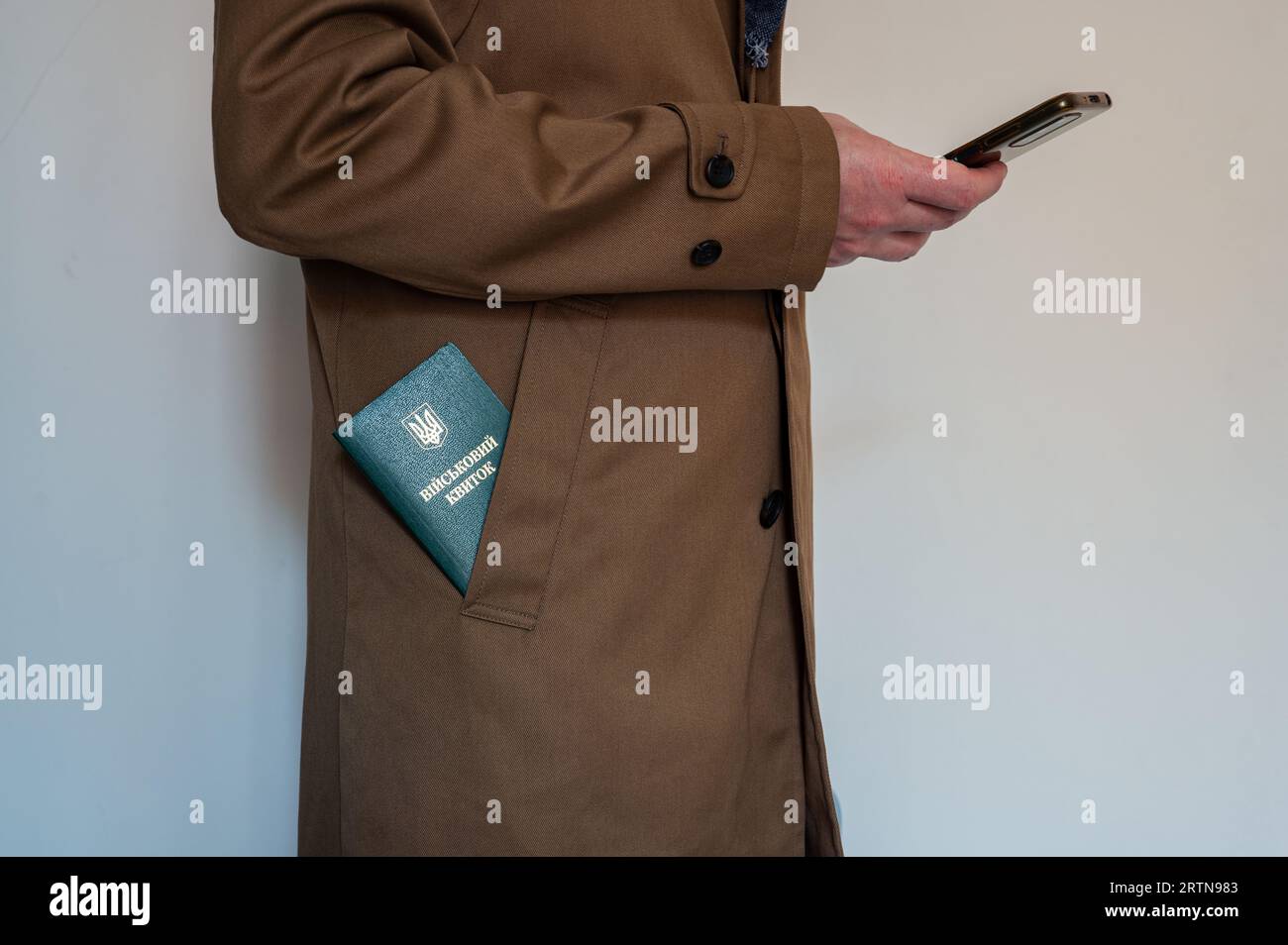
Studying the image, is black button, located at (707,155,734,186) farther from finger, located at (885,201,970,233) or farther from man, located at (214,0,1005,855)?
finger, located at (885,201,970,233)

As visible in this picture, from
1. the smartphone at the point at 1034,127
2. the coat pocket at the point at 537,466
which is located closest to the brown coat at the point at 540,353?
the coat pocket at the point at 537,466

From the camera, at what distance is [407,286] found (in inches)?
27.9

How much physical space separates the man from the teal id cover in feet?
0.06

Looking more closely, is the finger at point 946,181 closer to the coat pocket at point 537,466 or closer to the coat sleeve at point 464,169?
the coat sleeve at point 464,169

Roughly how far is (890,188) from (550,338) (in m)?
0.26

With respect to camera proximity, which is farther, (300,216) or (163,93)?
(163,93)

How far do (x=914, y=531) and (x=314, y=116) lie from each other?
3.08 ft

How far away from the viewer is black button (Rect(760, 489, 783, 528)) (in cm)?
79

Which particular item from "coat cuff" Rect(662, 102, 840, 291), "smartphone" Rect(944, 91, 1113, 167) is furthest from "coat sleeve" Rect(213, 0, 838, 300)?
"smartphone" Rect(944, 91, 1113, 167)

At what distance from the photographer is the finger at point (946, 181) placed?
28.0 inches

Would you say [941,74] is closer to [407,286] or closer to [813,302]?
[813,302]

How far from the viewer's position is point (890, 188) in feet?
2.34

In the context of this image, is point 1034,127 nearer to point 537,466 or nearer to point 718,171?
point 718,171
